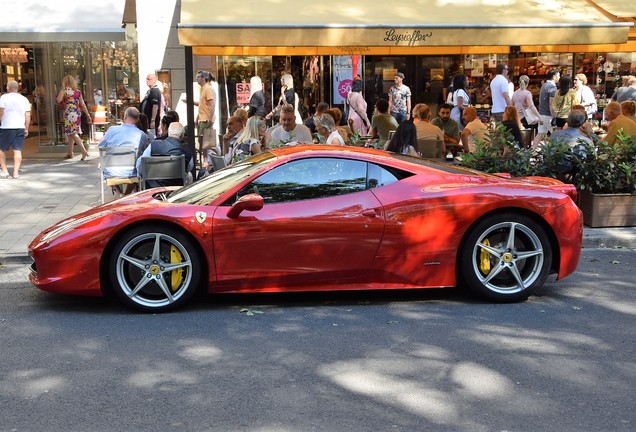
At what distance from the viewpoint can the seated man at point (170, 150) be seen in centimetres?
1085

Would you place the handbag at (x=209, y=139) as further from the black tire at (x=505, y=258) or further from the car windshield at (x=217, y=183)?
the black tire at (x=505, y=258)

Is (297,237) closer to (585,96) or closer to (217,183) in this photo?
(217,183)

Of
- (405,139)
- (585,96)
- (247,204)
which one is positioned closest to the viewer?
(247,204)

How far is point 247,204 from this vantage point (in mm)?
6867

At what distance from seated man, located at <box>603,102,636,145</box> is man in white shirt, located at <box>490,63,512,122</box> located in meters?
3.34

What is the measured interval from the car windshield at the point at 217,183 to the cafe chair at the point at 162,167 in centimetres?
295

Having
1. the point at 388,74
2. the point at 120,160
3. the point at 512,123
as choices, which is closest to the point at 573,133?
the point at 512,123

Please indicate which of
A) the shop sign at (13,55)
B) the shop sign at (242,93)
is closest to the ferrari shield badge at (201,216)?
the shop sign at (242,93)

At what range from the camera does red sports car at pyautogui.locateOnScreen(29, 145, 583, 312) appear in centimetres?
696

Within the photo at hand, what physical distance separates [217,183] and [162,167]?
3.43m

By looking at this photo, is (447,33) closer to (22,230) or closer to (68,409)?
(22,230)

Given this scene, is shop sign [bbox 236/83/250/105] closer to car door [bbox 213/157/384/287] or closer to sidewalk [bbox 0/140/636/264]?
sidewalk [bbox 0/140/636/264]

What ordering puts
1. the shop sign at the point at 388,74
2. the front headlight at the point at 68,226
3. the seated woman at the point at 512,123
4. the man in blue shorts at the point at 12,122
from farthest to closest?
1. the shop sign at the point at 388,74
2. the man in blue shorts at the point at 12,122
3. the seated woman at the point at 512,123
4. the front headlight at the point at 68,226

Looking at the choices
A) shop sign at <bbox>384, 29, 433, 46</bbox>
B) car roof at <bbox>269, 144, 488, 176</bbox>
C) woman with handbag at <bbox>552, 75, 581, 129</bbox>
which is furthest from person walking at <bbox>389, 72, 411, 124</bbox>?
car roof at <bbox>269, 144, 488, 176</bbox>
